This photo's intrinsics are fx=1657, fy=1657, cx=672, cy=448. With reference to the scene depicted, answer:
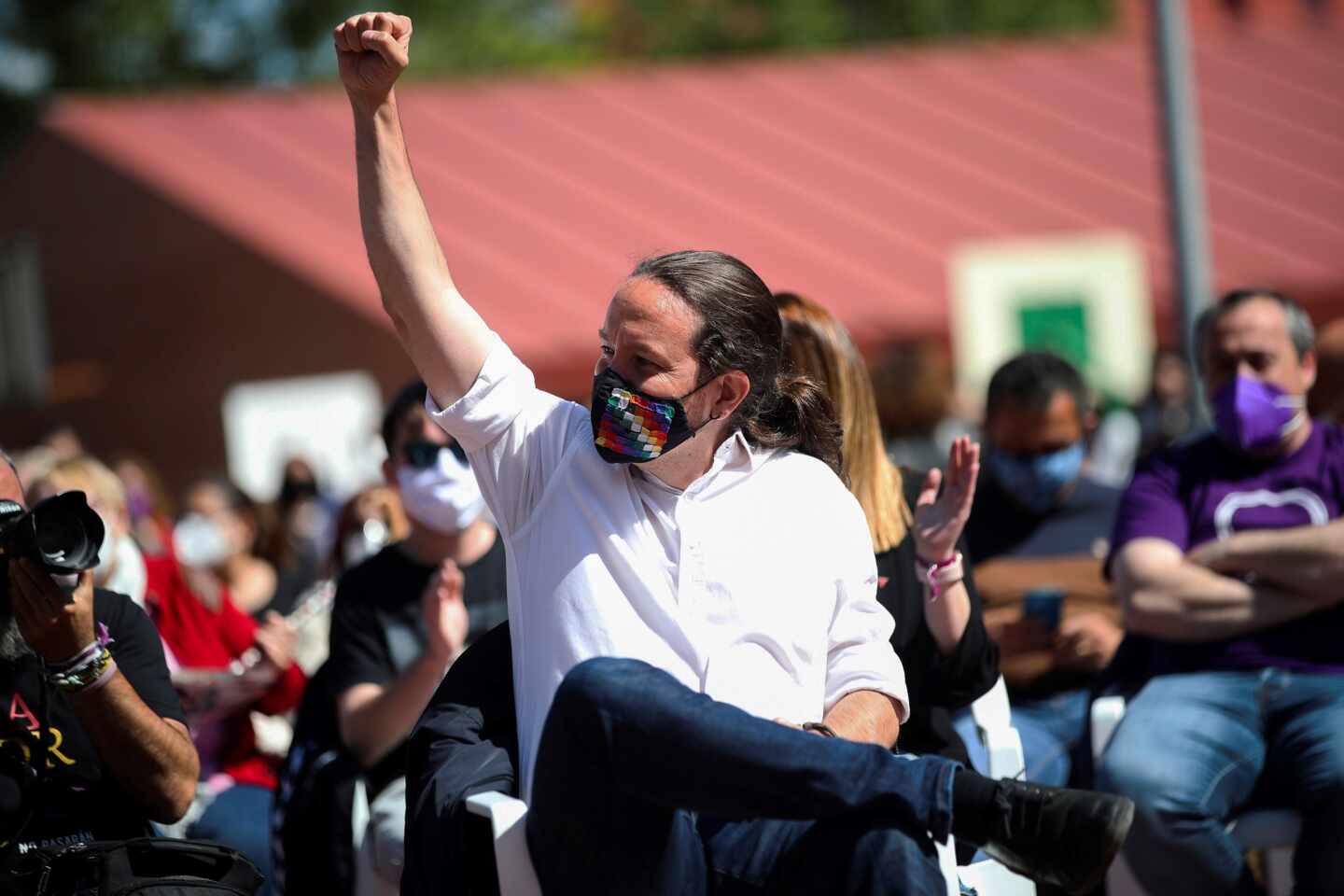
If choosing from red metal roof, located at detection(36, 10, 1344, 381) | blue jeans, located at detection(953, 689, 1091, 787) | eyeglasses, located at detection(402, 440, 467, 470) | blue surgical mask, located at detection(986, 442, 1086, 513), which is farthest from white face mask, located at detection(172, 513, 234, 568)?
red metal roof, located at detection(36, 10, 1344, 381)

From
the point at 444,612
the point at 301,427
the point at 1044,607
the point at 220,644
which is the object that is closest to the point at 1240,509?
the point at 1044,607

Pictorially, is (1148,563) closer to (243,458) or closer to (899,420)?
(899,420)

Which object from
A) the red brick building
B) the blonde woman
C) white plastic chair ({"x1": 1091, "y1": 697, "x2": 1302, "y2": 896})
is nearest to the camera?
the blonde woman

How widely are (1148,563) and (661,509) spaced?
1.60 metres

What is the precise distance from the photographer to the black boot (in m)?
1.60

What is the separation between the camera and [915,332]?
15359 mm

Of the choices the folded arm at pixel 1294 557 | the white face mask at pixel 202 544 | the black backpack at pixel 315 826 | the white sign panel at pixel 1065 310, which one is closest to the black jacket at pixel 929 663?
the folded arm at pixel 1294 557

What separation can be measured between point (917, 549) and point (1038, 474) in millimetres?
1539

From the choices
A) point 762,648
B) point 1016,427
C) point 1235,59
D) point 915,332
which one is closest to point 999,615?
point 1016,427

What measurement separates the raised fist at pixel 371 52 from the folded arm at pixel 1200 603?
2275 millimetres

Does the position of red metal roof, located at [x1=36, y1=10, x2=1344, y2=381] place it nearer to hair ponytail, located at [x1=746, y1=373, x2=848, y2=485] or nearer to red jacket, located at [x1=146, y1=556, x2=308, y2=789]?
red jacket, located at [x1=146, y1=556, x2=308, y2=789]

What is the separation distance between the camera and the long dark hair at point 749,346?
10.0 feet

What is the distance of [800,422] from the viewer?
10.8 feet

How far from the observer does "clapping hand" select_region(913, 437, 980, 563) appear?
11.6 ft
